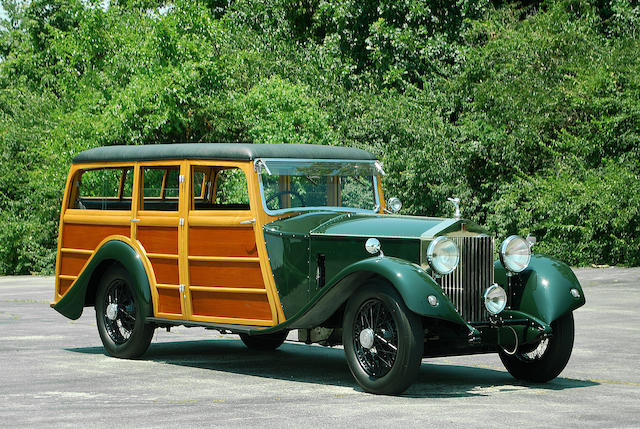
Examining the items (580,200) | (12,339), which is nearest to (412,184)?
(580,200)

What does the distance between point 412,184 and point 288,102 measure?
3.47 meters

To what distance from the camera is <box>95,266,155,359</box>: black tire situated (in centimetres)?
→ 989

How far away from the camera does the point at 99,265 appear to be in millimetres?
10352

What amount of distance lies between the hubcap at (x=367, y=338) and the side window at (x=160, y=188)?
106 inches

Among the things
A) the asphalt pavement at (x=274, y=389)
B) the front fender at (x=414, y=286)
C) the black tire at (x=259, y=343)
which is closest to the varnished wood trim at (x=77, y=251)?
the asphalt pavement at (x=274, y=389)

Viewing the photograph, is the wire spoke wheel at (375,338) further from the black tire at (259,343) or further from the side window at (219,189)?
the black tire at (259,343)

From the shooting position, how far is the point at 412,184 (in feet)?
80.2

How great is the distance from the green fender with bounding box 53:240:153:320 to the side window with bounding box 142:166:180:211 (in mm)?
479

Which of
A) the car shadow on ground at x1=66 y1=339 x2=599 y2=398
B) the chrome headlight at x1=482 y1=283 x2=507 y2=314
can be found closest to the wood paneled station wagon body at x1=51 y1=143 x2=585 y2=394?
the chrome headlight at x1=482 y1=283 x2=507 y2=314

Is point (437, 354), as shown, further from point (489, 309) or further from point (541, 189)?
point (541, 189)

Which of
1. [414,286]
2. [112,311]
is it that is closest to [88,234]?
[112,311]

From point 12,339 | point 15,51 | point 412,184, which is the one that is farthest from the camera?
point 15,51

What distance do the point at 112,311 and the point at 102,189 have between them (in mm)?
1271

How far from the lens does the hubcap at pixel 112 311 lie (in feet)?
33.2
